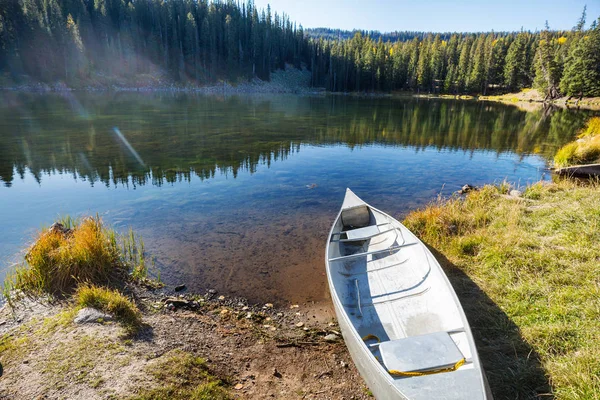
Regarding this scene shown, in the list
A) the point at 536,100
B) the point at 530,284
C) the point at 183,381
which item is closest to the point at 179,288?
the point at 183,381

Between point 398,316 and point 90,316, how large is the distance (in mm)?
5675

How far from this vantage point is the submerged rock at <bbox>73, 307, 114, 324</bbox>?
18.5 feet

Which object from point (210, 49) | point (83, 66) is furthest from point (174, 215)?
point (210, 49)

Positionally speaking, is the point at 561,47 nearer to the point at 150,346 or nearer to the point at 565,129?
the point at 565,129

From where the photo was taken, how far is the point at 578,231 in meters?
8.10

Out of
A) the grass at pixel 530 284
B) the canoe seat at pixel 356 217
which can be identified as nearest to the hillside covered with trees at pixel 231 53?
the grass at pixel 530 284

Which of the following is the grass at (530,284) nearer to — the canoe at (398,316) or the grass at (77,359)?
the canoe at (398,316)

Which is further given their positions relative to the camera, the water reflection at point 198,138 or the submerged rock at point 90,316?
the water reflection at point 198,138

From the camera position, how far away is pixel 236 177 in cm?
1825

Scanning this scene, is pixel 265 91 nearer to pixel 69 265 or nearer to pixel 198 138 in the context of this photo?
pixel 198 138

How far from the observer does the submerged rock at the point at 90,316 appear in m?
5.65

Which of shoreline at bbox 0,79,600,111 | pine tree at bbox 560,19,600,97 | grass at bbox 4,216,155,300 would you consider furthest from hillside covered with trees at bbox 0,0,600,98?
grass at bbox 4,216,155,300

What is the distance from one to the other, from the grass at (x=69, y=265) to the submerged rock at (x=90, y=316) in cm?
140

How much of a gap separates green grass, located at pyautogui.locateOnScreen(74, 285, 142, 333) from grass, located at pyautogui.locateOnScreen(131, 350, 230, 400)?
1.12m
